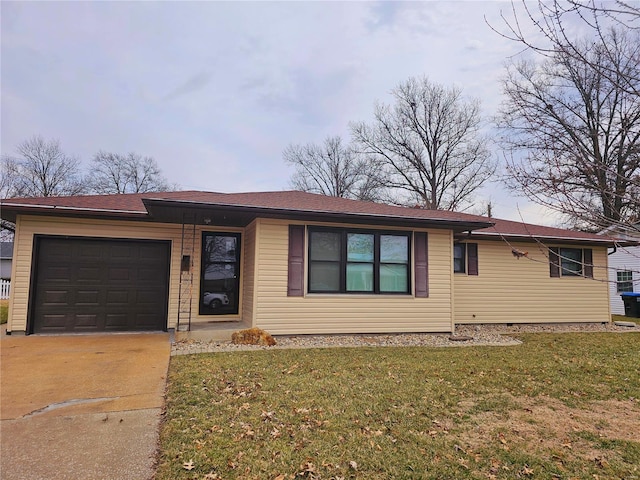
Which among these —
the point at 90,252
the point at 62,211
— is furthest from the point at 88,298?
the point at 62,211

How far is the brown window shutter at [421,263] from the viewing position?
8.88 meters

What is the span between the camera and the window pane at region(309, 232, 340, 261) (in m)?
8.30

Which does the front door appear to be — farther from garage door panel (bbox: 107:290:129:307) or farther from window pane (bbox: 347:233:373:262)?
window pane (bbox: 347:233:373:262)

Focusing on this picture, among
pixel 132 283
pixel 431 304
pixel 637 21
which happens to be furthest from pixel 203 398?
pixel 431 304

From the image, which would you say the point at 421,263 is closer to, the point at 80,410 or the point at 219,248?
the point at 219,248

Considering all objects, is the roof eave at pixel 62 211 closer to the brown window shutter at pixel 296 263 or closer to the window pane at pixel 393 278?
the brown window shutter at pixel 296 263

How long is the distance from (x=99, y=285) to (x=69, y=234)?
124 centimetres

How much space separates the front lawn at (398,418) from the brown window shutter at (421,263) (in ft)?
9.02

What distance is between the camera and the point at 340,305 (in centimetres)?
836

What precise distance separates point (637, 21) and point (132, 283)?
900 centimetres

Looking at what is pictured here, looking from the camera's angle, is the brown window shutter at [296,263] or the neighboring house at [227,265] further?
the brown window shutter at [296,263]

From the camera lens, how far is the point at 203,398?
4055 mm

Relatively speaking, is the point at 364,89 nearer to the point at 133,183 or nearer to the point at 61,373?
the point at 61,373

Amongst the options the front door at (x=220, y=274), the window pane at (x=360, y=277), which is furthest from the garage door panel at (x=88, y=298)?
the window pane at (x=360, y=277)
